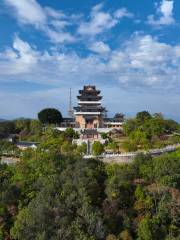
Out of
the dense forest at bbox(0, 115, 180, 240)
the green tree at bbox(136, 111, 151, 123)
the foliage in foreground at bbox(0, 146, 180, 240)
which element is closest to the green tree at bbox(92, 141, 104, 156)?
the dense forest at bbox(0, 115, 180, 240)

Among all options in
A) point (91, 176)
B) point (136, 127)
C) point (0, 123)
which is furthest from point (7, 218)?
point (0, 123)

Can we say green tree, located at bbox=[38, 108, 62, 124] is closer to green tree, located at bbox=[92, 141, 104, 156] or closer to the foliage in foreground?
green tree, located at bbox=[92, 141, 104, 156]

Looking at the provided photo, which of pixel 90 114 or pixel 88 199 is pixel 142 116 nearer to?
pixel 90 114

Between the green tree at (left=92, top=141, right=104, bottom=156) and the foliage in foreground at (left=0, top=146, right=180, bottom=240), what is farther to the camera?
the green tree at (left=92, top=141, right=104, bottom=156)

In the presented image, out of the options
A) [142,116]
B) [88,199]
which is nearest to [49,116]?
[142,116]

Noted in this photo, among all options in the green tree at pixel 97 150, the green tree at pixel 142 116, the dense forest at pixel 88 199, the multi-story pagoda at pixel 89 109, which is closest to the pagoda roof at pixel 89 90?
the multi-story pagoda at pixel 89 109

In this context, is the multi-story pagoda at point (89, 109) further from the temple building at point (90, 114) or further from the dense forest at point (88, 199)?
the dense forest at point (88, 199)
